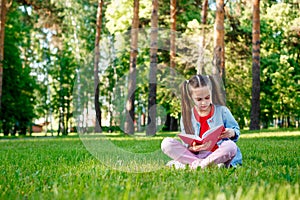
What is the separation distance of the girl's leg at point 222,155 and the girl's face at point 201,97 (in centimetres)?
43

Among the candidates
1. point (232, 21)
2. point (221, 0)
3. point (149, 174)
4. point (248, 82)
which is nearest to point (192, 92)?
point (149, 174)

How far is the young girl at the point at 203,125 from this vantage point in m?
4.35

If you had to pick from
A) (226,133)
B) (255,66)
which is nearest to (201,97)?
(226,133)

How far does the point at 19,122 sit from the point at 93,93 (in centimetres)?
2185

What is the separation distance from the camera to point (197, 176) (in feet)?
11.8

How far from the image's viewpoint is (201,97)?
4.41 meters

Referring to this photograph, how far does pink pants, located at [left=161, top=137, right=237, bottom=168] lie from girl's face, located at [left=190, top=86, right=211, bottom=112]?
425mm

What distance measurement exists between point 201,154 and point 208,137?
39 centimetres

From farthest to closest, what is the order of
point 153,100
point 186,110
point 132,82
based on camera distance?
point 153,100, point 132,82, point 186,110

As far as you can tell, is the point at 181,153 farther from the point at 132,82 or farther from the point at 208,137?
the point at 132,82

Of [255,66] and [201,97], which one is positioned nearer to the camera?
[201,97]

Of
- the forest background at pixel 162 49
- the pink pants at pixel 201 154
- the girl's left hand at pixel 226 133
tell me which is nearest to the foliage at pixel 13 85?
the forest background at pixel 162 49

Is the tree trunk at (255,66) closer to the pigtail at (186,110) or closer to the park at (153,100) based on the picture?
the park at (153,100)

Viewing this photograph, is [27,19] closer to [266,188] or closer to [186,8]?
[186,8]
